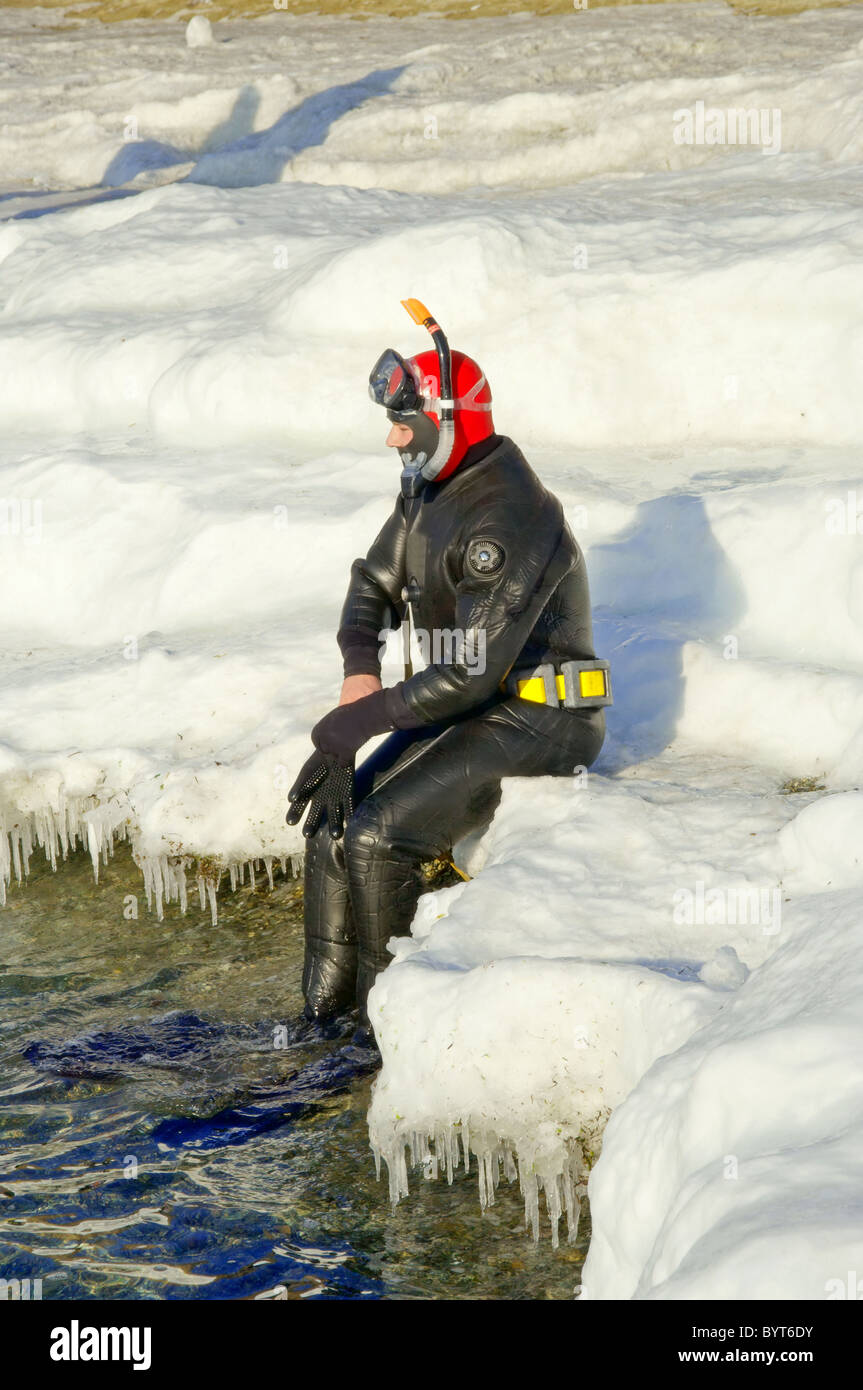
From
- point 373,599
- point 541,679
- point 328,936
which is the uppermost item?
point 373,599

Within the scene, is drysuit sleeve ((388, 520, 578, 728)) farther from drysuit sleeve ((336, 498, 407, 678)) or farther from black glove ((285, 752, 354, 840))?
drysuit sleeve ((336, 498, 407, 678))

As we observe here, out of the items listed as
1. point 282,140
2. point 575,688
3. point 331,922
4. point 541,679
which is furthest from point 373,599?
point 282,140

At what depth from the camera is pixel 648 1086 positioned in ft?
11.3

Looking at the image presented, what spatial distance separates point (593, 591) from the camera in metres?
7.14

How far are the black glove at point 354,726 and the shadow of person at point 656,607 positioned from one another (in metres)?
1.26

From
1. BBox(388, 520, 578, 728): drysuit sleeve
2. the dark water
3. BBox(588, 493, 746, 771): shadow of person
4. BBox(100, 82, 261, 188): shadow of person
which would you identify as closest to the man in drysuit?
BBox(388, 520, 578, 728): drysuit sleeve

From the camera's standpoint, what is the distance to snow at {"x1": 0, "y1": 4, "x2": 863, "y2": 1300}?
3465 mm

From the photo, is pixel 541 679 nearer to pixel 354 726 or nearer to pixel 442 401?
pixel 354 726

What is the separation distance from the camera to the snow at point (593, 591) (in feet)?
11.4

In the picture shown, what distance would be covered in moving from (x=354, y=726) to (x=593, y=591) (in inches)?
97.4

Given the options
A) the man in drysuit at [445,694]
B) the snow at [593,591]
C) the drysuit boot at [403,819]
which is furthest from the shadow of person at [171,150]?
the drysuit boot at [403,819]

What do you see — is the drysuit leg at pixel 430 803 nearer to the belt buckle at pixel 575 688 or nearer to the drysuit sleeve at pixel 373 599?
the belt buckle at pixel 575 688

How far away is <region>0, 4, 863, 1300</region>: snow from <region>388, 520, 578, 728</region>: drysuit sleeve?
0.53 metres
